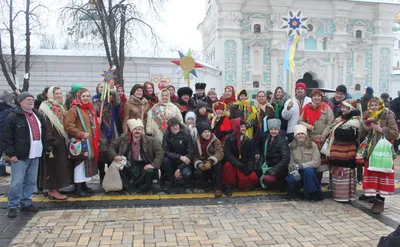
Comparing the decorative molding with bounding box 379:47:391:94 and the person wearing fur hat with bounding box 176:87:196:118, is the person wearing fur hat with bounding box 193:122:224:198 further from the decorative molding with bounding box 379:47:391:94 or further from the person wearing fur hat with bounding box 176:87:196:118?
the decorative molding with bounding box 379:47:391:94

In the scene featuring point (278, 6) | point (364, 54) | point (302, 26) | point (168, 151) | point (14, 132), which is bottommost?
point (168, 151)

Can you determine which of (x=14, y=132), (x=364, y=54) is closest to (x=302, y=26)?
(x=14, y=132)

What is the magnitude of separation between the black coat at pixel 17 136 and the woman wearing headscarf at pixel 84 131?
68cm

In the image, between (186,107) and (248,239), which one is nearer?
(248,239)

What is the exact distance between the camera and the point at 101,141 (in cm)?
603

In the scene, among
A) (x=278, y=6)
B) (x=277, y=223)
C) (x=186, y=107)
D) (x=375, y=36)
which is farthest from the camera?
(x=375, y=36)

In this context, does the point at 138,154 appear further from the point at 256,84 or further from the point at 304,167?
the point at 256,84

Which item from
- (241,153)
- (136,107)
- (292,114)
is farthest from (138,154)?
(292,114)

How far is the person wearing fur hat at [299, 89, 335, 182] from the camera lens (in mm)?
5883

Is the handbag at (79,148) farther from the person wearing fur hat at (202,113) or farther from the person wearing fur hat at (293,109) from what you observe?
the person wearing fur hat at (293,109)

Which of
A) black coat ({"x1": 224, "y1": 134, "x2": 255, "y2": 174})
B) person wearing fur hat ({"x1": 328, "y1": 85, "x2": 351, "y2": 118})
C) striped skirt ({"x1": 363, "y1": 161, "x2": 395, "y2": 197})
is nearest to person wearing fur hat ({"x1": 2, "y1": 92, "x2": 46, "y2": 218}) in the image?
black coat ({"x1": 224, "y1": 134, "x2": 255, "y2": 174})

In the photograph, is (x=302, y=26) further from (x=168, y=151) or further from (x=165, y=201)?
(x=165, y=201)

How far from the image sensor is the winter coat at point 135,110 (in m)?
6.29

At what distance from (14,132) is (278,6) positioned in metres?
24.8
